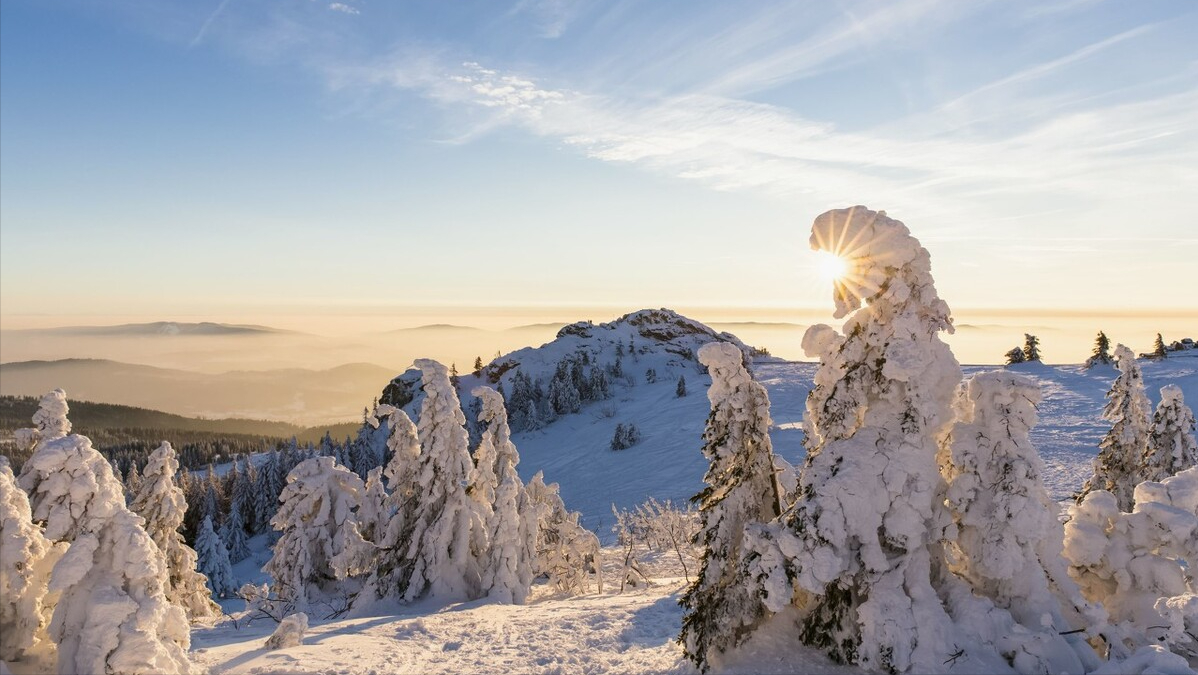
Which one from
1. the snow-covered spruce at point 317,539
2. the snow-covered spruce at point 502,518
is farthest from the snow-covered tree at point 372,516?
the snow-covered spruce at point 502,518

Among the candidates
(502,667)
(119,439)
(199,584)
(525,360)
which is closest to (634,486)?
(199,584)

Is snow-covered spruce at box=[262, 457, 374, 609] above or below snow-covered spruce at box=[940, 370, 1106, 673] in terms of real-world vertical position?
below

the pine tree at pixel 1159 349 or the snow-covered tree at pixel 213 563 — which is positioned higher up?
the pine tree at pixel 1159 349

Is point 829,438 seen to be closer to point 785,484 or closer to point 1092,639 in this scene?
point 1092,639

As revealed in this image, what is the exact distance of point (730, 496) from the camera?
14938mm

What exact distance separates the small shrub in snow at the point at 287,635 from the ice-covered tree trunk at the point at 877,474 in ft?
35.7

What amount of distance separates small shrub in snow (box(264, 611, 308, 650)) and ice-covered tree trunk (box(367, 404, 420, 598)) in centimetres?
1051

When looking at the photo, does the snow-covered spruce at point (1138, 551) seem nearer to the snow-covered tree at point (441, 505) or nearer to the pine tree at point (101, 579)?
the pine tree at point (101, 579)

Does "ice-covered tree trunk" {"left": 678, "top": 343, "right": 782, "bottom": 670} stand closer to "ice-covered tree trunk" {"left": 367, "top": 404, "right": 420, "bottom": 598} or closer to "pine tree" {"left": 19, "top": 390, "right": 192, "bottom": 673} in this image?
"pine tree" {"left": 19, "top": 390, "right": 192, "bottom": 673}

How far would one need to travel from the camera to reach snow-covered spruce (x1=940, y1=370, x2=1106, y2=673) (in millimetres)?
12156

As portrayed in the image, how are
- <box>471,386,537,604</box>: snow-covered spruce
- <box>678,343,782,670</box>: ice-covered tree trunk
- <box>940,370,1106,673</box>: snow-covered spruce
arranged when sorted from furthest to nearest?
<box>471,386,537,604</box>: snow-covered spruce < <box>678,343,782,670</box>: ice-covered tree trunk < <box>940,370,1106,673</box>: snow-covered spruce

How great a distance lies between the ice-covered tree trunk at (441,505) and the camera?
25656mm

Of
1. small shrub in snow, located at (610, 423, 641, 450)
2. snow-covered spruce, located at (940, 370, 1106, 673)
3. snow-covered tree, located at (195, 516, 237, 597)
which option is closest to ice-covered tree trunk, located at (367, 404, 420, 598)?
snow-covered spruce, located at (940, 370, 1106, 673)

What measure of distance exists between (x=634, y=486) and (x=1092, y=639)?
2051 inches
